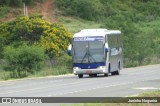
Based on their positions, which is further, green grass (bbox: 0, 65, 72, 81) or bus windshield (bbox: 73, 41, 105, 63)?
green grass (bbox: 0, 65, 72, 81)

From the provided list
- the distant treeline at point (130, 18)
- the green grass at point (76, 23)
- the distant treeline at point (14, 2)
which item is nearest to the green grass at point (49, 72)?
the distant treeline at point (130, 18)

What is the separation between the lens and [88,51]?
40281 mm

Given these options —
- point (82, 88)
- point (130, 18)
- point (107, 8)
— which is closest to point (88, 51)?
point (82, 88)

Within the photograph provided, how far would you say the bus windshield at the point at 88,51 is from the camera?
40312mm

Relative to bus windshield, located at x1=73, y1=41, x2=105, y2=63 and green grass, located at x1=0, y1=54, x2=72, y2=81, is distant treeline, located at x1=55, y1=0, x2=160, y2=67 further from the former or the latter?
bus windshield, located at x1=73, y1=41, x2=105, y2=63

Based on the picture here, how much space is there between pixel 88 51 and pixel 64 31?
19.4 m

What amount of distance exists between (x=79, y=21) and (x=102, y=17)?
21.0 ft

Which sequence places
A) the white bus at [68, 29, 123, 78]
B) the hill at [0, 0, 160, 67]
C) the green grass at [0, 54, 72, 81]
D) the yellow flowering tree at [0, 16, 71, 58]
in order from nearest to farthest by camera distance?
the white bus at [68, 29, 123, 78] < the green grass at [0, 54, 72, 81] < the yellow flowering tree at [0, 16, 71, 58] < the hill at [0, 0, 160, 67]

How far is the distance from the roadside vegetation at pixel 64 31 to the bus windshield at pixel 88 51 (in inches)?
220

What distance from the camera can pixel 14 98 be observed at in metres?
22.8

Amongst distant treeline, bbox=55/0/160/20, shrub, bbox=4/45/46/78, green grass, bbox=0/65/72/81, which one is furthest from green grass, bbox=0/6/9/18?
shrub, bbox=4/45/46/78

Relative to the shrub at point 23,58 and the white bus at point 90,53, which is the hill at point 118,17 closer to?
the shrub at point 23,58

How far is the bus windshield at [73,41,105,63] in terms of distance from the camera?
132ft

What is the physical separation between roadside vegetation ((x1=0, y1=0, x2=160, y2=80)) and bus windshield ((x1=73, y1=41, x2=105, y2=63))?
560 cm
